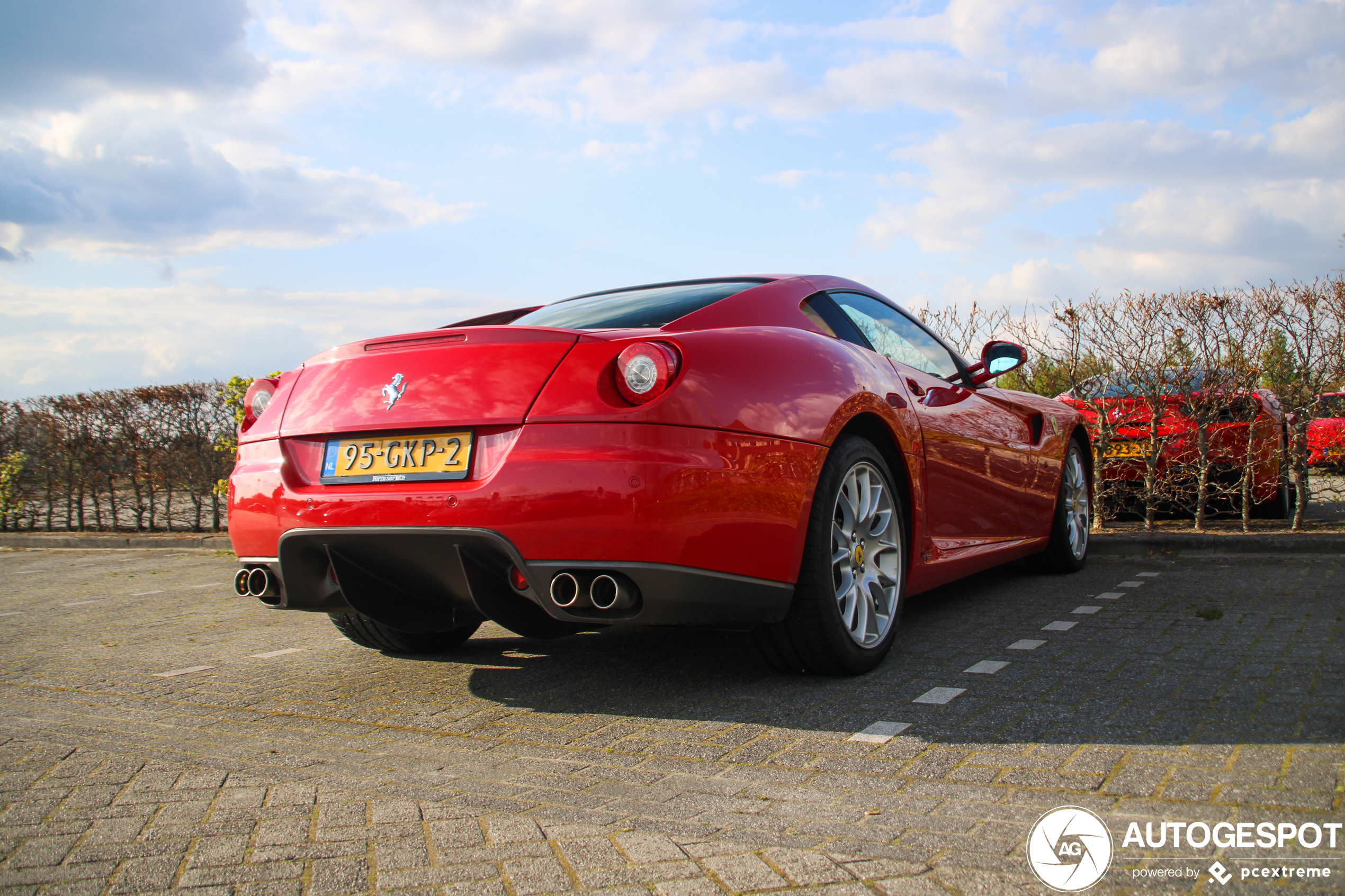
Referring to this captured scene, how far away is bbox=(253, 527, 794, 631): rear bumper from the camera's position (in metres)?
2.82

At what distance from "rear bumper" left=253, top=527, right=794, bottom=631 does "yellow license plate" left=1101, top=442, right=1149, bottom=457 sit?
17.5 ft

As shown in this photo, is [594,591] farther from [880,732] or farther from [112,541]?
[112,541]

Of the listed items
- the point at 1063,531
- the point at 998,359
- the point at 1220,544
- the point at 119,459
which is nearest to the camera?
the point at 998,359

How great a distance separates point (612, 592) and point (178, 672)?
2401mm

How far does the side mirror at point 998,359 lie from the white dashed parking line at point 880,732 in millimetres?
2370

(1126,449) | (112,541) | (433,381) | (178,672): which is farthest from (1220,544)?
(112,541)

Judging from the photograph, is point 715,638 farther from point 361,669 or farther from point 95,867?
point 95,867

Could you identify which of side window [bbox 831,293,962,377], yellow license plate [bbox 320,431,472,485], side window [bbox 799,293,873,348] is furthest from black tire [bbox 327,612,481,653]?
side window [bbox 831,293,962,377]

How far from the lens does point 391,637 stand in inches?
165

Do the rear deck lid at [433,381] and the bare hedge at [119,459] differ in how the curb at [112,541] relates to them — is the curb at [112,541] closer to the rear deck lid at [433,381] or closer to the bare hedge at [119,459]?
the bare hedge at [119,459]

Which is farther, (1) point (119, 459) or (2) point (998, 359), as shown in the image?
(1) point (119, 459)

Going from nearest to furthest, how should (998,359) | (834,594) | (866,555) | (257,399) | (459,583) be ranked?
1. (459,583)
2. (834,594)
3. (866,555)
4. (257,399)
5. (998,359)

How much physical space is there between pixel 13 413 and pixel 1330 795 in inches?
585

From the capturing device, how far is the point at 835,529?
3.43 m
